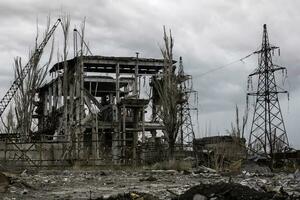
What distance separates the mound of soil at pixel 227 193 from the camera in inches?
355

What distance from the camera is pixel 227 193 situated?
363 inches

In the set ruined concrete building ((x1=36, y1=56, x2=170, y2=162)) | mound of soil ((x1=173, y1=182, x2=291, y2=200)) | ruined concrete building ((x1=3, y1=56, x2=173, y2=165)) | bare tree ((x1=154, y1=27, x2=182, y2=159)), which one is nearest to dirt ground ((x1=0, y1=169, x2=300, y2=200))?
mound of soil ((x1=173, y1=182, x2=291, y2=200))

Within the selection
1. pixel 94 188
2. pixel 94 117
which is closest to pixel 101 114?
pixel 94 117

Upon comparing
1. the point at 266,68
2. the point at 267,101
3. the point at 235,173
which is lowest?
the point at 235,173

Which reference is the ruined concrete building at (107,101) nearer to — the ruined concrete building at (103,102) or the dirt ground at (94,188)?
the ruined concrete building at (103,102)

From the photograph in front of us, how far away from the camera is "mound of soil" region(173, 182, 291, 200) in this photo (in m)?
9.01

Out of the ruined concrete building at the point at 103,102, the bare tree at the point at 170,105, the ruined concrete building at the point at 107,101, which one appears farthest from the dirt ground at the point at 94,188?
the ruined concrete building at the point at 107,101

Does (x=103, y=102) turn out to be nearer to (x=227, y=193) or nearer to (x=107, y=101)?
(x=107, y=101)

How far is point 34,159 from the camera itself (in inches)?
993

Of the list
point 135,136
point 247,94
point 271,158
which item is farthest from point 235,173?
point 135,136

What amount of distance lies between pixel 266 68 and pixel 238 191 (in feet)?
93.3

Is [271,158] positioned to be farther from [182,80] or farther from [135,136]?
[135,136]

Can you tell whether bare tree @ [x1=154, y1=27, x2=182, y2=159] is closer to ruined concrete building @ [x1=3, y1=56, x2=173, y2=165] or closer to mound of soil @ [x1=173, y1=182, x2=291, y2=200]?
ruined concrete building @ [x1=3, y1=56, x2=173, y2=165]

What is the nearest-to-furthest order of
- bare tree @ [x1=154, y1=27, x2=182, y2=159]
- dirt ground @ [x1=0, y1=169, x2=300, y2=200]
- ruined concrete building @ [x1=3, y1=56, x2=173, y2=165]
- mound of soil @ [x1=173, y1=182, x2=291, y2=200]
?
mound of soil @ [x1=173, y1=182, x2=291, y2=200]
dirt ground @ [x1=0, y1=169, x2=300, y2=200]
bare tree @ [x1=154, y1=27, x2=182, y2=159]
ruined concrete building @ [x1=3, y1=56, x2=173, y2=165]
